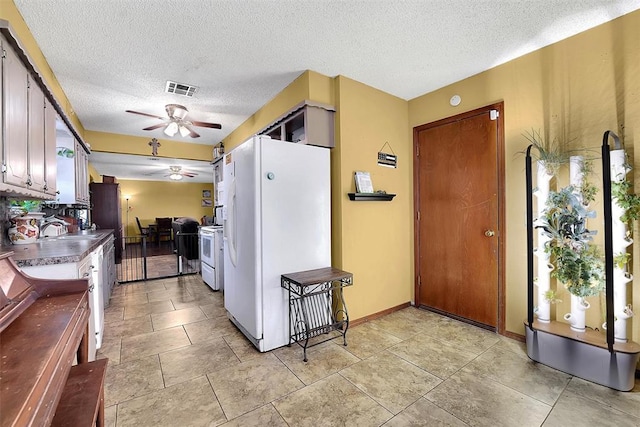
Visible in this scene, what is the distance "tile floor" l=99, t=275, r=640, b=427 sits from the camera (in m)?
1.65

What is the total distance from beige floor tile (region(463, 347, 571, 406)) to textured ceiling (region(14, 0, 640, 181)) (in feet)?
9.05

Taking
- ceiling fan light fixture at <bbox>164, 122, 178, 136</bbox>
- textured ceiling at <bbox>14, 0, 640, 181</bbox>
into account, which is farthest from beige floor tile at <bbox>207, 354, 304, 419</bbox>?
ceiling fan light fixture at <bbox>164, 122, 178, 136</bbox>

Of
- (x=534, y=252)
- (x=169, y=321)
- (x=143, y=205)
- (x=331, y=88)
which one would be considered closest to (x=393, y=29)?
(x=331, y=88)

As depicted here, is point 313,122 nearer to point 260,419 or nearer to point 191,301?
point 260,419

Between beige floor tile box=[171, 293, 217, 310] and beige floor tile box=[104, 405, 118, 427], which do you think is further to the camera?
beige floor tile box=[171, 293, 217, 310]

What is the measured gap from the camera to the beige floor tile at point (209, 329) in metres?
2.71

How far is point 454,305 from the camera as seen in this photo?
310cm

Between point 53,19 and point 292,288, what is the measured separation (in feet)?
9.47

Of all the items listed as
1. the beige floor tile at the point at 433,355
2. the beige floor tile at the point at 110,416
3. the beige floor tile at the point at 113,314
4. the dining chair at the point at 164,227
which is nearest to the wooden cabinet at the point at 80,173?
the beige floor tile at the point at 113,314

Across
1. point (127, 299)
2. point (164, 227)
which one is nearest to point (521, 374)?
point (127, 299)

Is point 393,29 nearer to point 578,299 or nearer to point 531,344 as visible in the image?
point 578,299

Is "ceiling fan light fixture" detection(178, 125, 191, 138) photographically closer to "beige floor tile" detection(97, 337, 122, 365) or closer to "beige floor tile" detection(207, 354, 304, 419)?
"beige floor tile" detection(97, 337, 122, 365)

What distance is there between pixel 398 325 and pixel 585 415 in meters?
1.53

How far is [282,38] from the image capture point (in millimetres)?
2312
